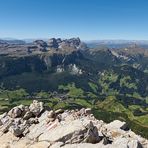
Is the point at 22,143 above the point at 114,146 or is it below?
below

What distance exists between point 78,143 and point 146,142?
19.5 meters

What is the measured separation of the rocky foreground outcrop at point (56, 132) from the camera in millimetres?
72000

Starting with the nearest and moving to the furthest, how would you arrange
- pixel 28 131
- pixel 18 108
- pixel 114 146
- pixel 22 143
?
pixel 114 146, pixel 22 143, pixel 28 131, pixel 18 108

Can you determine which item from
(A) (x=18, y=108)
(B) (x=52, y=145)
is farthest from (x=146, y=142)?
(A) (x=18, y=108)

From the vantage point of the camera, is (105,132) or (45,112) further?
(45,112)

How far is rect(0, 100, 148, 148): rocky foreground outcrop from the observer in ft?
236

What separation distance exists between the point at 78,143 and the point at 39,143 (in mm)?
9579

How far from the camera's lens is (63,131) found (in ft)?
248

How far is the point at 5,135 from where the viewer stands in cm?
9025

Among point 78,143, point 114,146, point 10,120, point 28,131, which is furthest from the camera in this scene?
point 10,120

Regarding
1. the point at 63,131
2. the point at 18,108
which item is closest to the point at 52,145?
the point at 63,131

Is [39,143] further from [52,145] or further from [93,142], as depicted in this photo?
[93,142]

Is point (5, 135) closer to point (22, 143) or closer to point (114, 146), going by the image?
point (22, 143)

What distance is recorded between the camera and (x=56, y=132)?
76.9 m
